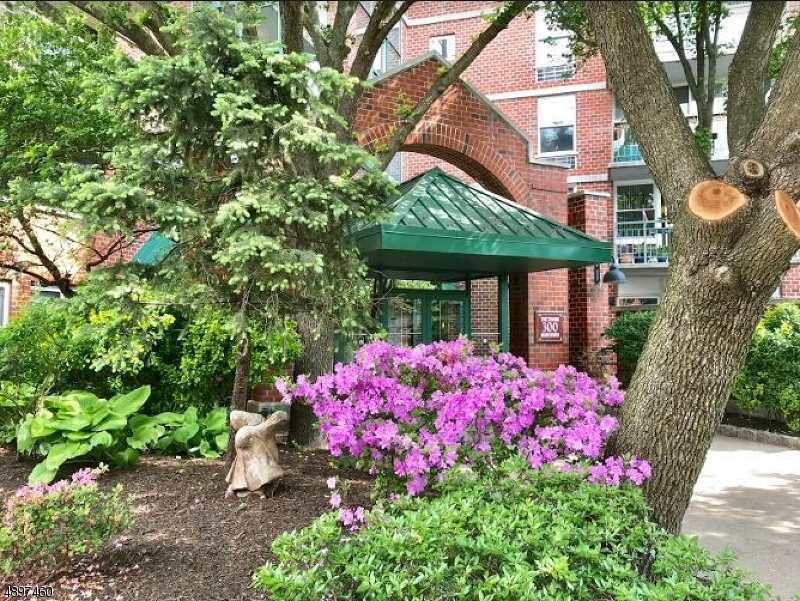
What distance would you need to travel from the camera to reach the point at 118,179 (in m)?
4.31

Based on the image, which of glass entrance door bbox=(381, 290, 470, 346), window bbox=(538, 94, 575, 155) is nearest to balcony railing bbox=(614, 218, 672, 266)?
window bbox=(538, 94, 575, 155)

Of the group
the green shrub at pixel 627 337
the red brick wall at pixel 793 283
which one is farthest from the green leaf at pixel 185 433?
the red brick wall at pixel 793 283

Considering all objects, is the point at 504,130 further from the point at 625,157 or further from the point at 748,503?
the point at 625,157

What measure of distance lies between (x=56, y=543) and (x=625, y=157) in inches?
819

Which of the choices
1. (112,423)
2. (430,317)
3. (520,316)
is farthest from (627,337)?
(112,423)

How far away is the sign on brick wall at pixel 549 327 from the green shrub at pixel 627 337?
136 cm

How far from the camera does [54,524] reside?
313cm

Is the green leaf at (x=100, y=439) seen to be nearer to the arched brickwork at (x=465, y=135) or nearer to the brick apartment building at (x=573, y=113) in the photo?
the arched brickwork at (x=465, y=135)

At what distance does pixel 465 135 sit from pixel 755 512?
7.68 meters

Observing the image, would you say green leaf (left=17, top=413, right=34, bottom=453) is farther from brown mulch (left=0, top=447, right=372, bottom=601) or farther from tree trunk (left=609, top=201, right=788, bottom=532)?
tree trunk (left=609, top=201, right=788, bottom=532)

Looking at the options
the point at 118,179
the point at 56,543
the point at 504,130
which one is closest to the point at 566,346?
the point at 504,130

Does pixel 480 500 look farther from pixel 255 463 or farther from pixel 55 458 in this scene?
pixel 55 458

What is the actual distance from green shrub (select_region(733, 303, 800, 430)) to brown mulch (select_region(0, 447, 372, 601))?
25.2 ft

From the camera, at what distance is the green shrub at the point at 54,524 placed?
3.02 metres
